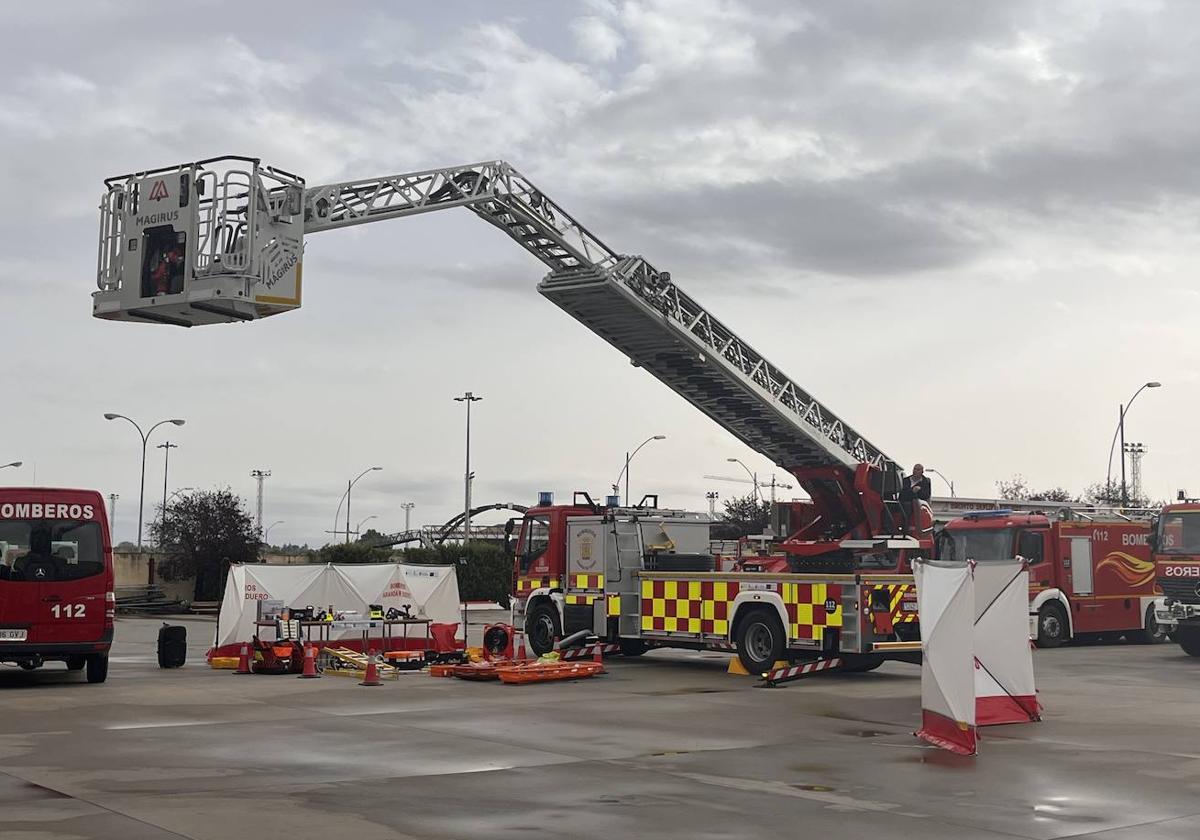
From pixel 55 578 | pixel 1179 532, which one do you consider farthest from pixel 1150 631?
pixel 55 578

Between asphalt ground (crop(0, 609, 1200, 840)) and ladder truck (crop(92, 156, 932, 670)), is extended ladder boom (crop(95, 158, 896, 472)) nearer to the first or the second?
ladder truck (crop(92, 156, 932, 670))

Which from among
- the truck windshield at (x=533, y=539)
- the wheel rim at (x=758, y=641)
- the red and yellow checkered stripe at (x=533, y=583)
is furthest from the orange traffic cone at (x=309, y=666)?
the wheel rim at (x=758, y=641)

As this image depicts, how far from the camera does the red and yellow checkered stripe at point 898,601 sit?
17953 mm

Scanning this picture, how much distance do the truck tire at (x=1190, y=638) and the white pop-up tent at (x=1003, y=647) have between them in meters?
10.9

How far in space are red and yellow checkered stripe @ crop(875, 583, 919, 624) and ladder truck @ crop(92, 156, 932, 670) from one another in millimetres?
26

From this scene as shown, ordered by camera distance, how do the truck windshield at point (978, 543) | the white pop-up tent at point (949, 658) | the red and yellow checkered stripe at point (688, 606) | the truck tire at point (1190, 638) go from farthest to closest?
1. the truck windshield at point (978, 543)
2. the truck tire at point (1190, 638)
3. the red and yellow checkered stripe at point (688, 606)
4. the white pop-up tent at point (949, 658)

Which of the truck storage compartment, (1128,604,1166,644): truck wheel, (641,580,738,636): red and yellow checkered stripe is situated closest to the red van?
(641,580,738,636): red and yellow checkered stripe

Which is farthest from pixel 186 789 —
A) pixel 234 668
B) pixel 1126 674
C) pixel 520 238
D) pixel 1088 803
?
pixel 1126 674

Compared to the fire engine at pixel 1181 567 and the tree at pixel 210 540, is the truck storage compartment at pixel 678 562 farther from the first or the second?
the tree at pixel 210 540

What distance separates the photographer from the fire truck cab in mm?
17969

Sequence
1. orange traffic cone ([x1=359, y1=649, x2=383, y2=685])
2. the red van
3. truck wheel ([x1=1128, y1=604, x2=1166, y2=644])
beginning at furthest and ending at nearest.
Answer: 1. truck wheel ([x1=1128, y1=604, x2=1166, y2=644])
2. orange traffic cone ([x1=359, y1=649, x2=383, y2=685])
3. the red van

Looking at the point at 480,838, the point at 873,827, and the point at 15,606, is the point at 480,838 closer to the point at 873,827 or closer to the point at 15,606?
the point at 873,827

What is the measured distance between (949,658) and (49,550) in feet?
37.4

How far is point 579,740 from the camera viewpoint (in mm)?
12055
